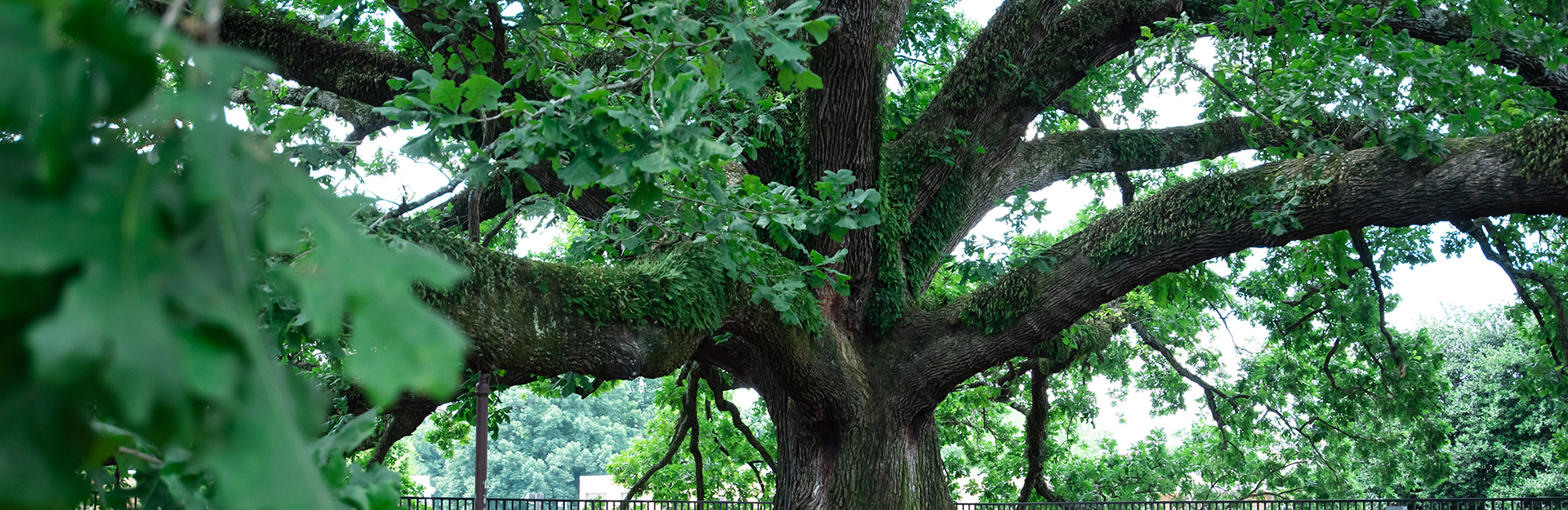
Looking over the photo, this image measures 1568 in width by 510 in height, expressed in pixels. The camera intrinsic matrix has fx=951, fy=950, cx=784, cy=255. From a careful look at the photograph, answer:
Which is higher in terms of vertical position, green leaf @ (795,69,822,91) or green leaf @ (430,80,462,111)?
green leaf @ (430,80,462,111)

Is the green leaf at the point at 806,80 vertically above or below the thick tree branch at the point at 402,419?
above

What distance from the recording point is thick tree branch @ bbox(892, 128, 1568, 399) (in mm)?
4609

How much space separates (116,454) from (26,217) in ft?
2.69

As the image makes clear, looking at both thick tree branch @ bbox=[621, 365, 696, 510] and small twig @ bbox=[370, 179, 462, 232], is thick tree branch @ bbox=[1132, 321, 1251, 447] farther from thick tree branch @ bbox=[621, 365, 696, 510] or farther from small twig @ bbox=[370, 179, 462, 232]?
small twig @ bbox=[370, 179, 462, 232]

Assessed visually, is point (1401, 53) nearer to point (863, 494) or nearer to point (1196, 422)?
point (863, 494)

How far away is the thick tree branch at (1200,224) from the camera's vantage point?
461 cm

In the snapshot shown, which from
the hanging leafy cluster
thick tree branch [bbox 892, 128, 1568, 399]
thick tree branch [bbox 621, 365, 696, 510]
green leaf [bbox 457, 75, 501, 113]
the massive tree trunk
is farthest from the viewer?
thick tree branch [bbox 621, 365, 696, 510]

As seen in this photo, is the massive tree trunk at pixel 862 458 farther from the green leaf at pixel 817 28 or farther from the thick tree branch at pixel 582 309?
the green leaf at pixel 817 28

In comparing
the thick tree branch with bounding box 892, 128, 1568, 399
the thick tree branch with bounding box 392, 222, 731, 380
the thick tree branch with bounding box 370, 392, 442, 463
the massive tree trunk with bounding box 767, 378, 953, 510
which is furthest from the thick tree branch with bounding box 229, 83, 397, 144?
the thick tree branch with bounding box 892, 128, 1568, 399

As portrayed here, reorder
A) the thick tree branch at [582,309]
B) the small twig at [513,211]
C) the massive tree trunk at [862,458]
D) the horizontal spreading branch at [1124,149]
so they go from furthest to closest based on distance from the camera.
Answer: the horizontal spreading branch at [1124,149] < the massive tree trunk at [862,458] < the thick tree branch at [582,309] < the small twig at [513,211]

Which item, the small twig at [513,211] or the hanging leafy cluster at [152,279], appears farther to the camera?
the small twig at [513,211]

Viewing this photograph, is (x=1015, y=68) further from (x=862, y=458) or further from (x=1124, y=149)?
(x=862, y=458)

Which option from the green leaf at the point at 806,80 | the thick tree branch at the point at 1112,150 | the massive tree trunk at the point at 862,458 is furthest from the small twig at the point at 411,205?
the thick tree branch at the point at 1112,150

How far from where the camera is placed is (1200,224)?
205 inches
